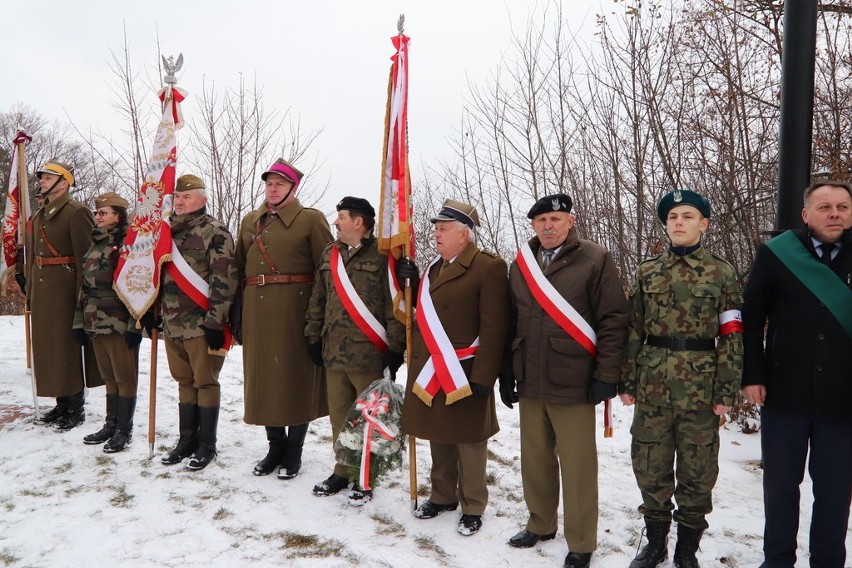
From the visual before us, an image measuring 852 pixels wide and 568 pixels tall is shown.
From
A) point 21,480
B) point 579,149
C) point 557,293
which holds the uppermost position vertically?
point 579,149

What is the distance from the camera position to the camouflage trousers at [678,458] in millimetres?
3160

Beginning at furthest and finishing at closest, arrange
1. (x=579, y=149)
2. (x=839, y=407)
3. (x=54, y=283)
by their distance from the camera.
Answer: (x=579, y=149) < (x=54, y=283) < (x=839, y=407)

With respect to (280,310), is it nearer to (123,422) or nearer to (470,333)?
(470,333)

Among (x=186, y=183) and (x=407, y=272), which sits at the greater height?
(x=186, y=183)

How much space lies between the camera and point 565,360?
331 centimetres

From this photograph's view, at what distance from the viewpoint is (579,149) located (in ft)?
28.3

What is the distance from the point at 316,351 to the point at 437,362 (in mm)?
1118

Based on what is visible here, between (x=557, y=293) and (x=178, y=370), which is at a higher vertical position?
(x=557, y=293)

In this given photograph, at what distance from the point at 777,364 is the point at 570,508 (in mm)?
1355

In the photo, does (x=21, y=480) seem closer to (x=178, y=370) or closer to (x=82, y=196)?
(x=178, y=370)

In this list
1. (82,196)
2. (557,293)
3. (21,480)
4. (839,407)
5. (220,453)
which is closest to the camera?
(839,407)

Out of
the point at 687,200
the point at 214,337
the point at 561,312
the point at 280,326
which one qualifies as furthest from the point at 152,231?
the point at 687,200

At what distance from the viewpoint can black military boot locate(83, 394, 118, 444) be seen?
16.8 feet

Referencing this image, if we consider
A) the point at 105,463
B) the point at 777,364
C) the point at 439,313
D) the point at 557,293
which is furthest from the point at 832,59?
the point at 105,463
